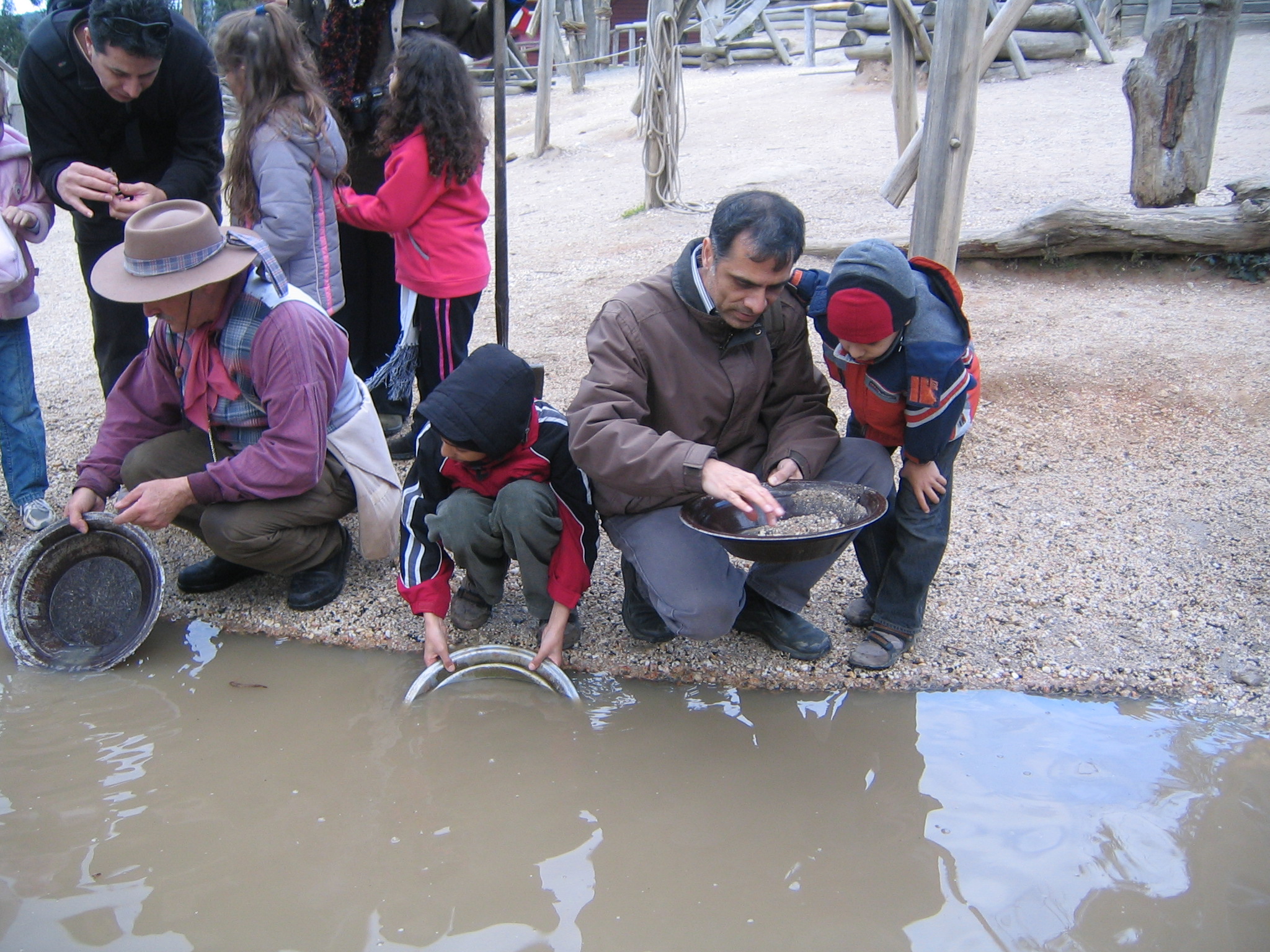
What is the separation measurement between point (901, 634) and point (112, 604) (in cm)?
235

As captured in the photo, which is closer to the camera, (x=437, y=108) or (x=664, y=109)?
(x=437, y=108)

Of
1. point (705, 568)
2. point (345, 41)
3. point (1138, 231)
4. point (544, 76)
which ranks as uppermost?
point (345, 41)

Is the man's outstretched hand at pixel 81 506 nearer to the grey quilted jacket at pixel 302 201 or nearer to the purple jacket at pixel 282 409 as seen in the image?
the purple jacket at pixel 282 409

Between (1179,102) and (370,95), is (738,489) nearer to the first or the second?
(370,95)

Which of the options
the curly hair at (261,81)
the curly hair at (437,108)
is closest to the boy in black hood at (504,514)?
the curly hair at (437,108)

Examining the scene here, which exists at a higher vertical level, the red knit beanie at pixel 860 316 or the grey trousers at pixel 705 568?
the red knit beanie at pixel 860 316

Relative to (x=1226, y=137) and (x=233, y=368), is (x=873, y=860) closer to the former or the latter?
(x=233, y=368)

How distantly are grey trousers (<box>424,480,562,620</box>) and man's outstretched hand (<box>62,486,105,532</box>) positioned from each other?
1036mm

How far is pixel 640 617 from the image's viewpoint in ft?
9.37

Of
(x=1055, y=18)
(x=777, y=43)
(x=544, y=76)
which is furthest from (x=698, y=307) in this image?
(x=777, y=43)

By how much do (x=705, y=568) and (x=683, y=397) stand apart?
1.54 feet

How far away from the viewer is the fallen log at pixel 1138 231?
16.8 feet

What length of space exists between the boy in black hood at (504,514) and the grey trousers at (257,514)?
1.21 feet

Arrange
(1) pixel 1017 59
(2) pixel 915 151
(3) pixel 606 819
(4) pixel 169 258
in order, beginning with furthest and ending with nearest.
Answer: (1) pixel 1017 59
(2) pixel 915 151
(4) pixel 169 258
(3) pixel 606 819
